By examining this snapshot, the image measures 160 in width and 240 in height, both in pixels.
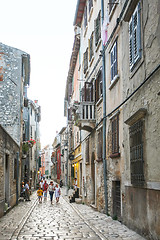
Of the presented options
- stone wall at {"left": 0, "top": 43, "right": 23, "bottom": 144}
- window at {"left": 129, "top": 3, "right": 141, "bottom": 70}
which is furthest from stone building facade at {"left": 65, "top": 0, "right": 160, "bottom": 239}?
stone wall at {"left": 0, "top": 43, "right": 23, "bottom": 144}

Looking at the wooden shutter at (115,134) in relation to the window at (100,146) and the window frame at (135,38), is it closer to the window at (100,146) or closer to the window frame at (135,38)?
the window at (100,146)

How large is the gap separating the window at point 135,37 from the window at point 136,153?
6.26 ft

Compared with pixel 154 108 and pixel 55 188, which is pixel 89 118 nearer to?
pixel 55 188

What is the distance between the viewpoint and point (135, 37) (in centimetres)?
985

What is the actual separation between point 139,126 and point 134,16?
327 cm

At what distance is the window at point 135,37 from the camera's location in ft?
30.7

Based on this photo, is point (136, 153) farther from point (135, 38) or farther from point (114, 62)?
point (114, 62)

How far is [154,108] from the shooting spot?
26.7 ft

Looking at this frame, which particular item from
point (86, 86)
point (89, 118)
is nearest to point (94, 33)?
point (86, 86)

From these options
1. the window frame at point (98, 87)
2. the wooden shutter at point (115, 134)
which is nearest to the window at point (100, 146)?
the window frame at point (98, 87)

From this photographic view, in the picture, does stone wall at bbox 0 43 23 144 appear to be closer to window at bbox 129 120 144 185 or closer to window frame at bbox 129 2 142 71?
window frame at bbox 129 2 142 71

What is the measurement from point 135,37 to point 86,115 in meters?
8.48

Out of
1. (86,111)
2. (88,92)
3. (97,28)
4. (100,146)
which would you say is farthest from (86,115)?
(97,28)

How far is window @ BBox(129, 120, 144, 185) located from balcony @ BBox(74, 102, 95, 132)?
7732mm
